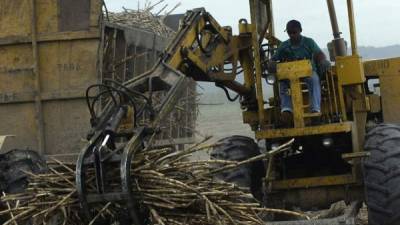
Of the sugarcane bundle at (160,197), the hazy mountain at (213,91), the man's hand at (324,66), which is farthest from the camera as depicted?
the hazy mountain at (213,91)

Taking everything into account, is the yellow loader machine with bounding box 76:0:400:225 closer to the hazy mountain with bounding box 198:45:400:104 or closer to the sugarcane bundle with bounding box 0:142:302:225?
the hazy mountain with bounding box 198:45:400:104

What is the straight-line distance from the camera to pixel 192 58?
282 inches

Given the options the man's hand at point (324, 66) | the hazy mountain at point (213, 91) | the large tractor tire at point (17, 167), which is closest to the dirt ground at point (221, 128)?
the hazy mountain at point (213, 91)

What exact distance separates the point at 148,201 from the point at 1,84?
12.0 ft

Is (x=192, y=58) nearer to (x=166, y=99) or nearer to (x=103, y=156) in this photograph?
(x=166, y=99)

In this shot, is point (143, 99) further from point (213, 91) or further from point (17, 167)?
point (213, 91)

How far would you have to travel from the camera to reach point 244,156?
858cm

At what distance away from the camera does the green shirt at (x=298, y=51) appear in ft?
26.9

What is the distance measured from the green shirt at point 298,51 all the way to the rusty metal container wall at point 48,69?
194 cm

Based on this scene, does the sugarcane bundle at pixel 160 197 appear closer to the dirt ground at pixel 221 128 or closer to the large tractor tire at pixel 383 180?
the dirt ground at pixel 221 128

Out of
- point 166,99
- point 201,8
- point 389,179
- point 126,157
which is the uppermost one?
point 201,8

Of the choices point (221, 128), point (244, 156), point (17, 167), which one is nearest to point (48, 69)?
point (17, 167)

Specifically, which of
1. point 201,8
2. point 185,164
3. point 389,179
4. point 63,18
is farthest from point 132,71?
point 185,164

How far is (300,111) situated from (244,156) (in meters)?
1.04
